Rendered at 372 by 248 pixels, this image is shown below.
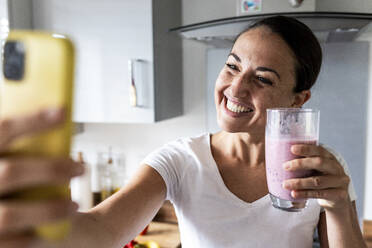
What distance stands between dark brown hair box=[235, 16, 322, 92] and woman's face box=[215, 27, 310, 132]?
0.02 metres

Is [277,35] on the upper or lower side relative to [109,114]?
upper

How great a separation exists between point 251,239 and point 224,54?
44.2 inches

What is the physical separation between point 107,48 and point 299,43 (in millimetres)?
1041

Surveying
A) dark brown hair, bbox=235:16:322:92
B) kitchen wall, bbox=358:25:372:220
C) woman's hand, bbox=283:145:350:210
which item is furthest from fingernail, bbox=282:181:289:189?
kitchen wall, bbox=358:25:372:220

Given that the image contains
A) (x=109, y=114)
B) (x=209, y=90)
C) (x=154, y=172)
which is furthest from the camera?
(x=209, y=90)

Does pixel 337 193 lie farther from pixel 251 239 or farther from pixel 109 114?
pixel 109 114

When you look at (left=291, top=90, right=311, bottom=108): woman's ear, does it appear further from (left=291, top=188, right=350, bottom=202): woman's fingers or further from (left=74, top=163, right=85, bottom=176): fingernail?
(left=74, top=163, right=85, bottom=176): fingernail

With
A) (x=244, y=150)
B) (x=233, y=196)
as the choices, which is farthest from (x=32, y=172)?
(x=244, y=150)

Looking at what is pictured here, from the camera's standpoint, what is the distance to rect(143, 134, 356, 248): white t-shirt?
120 cm

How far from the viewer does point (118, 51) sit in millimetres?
1846

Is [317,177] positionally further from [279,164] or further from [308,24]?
[308,24]

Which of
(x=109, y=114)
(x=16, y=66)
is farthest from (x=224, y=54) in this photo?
(x=16, y=66)

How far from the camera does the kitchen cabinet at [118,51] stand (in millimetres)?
1800

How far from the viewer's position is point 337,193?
88 cm
